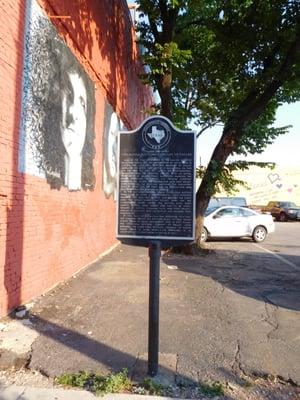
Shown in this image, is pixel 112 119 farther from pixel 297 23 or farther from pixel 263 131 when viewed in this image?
pixel 263 131

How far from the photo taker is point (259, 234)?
20.0 metres

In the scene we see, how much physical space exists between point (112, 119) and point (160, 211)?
9445mm

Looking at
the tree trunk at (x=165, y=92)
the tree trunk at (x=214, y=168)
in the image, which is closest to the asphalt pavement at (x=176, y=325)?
the tree trunk at (x=214, y=168)

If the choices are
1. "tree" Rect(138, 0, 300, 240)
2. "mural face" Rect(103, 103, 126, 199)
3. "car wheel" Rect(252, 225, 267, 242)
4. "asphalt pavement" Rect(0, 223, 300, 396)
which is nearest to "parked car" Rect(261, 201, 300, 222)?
"car wheel" Rect(252, 225, 267, 242)

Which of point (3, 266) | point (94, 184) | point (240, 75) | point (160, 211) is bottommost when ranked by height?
point (3, 266)

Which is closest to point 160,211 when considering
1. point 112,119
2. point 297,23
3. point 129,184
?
point 129,184

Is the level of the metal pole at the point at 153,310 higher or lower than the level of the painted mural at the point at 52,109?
lower

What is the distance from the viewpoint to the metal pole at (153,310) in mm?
4766

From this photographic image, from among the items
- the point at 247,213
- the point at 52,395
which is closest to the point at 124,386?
the point at 52,395

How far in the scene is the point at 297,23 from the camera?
13711mm

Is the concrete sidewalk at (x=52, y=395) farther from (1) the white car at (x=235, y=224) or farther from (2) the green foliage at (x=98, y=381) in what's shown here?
(1) the white car at (x=235, y=224)

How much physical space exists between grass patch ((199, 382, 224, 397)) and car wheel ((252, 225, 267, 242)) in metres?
15.6

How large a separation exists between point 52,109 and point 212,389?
5.24 meters

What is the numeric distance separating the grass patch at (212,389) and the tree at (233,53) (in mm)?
9659
